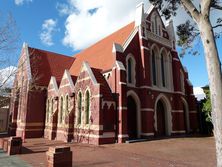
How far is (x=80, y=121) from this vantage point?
21.8 m

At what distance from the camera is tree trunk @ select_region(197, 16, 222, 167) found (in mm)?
6781

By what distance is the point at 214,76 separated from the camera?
7125 mm

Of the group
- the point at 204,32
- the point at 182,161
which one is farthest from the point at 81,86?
the point at 204,32

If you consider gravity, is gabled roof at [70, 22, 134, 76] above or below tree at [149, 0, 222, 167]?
above

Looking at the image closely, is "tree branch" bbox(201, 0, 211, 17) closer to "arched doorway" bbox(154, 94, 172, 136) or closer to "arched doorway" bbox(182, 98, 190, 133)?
"arched doorway" bbox(154, 94, 172, 136)

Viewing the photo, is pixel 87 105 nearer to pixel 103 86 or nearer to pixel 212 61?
pixel 103 86

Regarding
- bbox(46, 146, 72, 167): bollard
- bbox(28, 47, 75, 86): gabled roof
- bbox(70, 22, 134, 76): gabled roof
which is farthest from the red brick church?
bbox(46, 146, 72, 167): bollard

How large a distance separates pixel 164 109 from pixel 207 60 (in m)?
19.7

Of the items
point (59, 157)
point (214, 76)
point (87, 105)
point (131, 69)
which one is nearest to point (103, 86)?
point (87, 105)

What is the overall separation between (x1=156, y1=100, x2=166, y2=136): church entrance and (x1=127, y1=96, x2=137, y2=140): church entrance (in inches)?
155

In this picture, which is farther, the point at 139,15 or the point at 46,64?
the point at 46,64

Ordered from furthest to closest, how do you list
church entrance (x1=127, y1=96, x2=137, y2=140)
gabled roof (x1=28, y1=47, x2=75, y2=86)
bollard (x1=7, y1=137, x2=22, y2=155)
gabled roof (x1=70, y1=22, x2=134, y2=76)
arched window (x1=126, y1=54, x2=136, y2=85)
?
1. gabled roof (x1=28, y1=47, x2=75, y2=86)
2. gabled roof (x1=70, y1=22, x2=134, y2=76)
3. arched window (x1=126, y1=54, x2=136, y2=85)
4. church entrance (x1=127, y1=96, x2=137, y2=140)
5. bollard (x1=7, y1=137, x2=22, y2=155)

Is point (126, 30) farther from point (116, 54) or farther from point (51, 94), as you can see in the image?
point (51, 94)

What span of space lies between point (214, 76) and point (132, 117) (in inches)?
635
